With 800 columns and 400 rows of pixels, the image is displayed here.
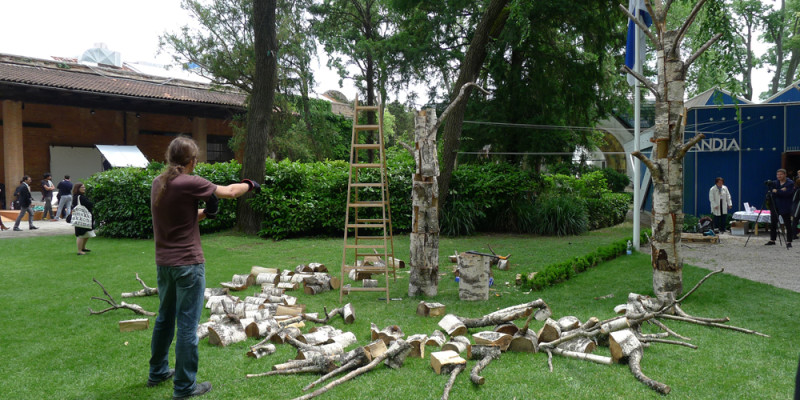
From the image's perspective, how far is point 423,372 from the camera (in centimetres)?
398

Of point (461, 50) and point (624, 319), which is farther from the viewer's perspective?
point (461, 50)

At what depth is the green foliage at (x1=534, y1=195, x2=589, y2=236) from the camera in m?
13.8

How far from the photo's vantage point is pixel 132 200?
1376 cm

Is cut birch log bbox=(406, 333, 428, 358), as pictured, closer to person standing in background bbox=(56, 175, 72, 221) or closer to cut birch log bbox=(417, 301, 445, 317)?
cut birch log bbox=(417, 301, 445, 317)

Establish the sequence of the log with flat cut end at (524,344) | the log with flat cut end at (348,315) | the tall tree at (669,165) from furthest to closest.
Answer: the tall tree at (669,165) < the log with flat cut end at (348,315) < the log with flat cut end at (524,344)

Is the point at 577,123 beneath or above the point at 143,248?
above

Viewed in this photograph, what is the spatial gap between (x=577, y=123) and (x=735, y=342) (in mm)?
12092

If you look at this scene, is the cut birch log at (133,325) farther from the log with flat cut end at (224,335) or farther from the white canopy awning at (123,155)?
the white canopy awning at (123,155)

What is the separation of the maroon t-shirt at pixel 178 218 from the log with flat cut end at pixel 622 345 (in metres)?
3.28

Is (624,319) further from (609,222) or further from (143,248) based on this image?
(609,222)

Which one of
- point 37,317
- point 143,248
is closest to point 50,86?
point 143,248

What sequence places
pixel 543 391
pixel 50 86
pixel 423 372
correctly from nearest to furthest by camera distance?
pixel 543 391 < pixel 423 372 < pixel 50 86

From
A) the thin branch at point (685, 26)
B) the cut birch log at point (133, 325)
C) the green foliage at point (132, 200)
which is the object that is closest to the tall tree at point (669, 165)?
the thin branch at point (685, 26)

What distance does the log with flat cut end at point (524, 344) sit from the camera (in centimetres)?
442
